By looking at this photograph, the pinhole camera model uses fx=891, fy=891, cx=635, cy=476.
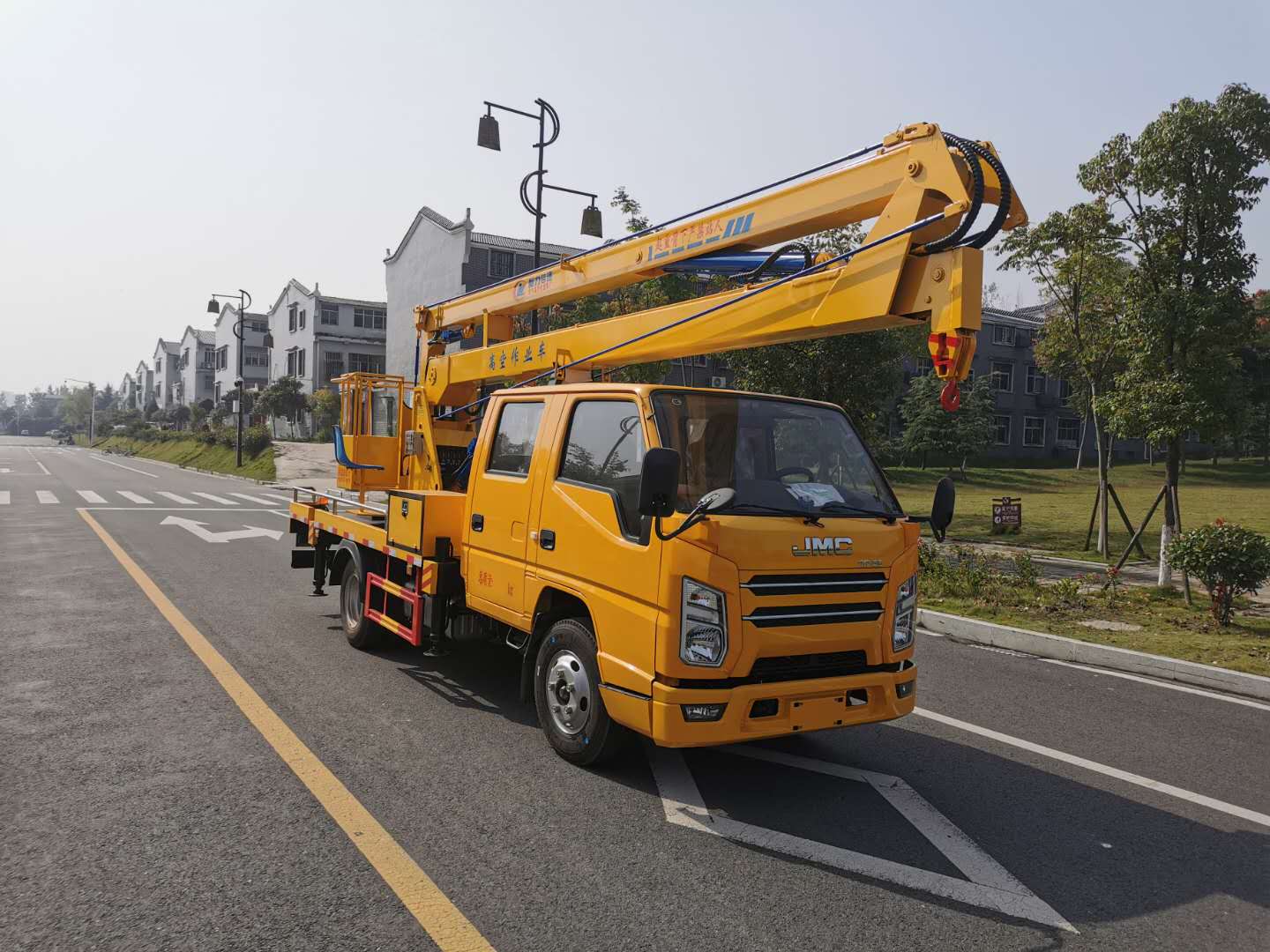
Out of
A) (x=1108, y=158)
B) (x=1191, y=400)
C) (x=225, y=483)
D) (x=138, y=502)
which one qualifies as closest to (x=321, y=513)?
(x=1191, y=400)

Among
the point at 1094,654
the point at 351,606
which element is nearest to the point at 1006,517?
the point at 1094,654

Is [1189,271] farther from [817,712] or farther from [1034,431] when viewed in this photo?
[1034,431]

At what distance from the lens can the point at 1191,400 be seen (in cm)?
1164

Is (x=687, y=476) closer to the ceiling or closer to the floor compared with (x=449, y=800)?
closer to the ceiling

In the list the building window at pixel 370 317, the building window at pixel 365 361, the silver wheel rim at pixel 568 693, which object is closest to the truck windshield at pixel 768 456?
the silver wheel rim at pixel 568 693

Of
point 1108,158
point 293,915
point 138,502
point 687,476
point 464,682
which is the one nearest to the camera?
point 293,915

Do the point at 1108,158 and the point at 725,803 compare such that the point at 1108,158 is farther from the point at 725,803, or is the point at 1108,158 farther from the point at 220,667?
the point at 220,667

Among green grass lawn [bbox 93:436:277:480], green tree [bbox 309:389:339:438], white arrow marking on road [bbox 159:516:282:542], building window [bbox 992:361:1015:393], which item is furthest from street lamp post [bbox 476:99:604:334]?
building window [bbox 992:361:1015:393]

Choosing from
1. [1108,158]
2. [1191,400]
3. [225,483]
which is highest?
[1108,158]

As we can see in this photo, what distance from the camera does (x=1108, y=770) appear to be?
209 inches

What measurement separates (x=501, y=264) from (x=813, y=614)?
1664 inches

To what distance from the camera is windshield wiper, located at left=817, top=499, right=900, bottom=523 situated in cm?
476

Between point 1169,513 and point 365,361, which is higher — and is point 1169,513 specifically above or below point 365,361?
below

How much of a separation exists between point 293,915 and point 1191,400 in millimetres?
12217
